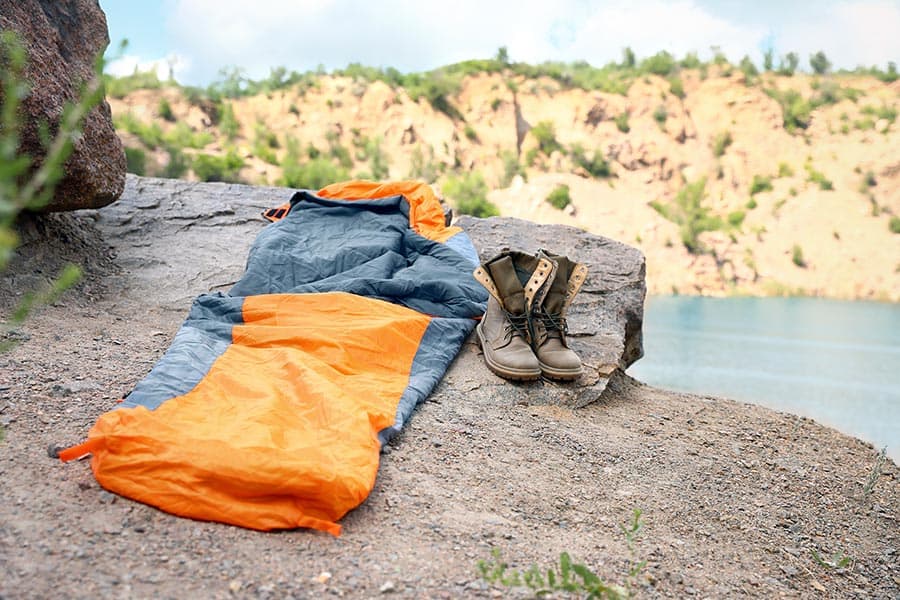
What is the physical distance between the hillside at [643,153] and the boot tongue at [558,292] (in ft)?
32.8

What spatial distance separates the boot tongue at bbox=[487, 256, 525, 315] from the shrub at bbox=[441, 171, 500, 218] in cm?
936

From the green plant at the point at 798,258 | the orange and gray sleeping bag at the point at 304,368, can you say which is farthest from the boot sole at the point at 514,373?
the green plant at the point at 798,258

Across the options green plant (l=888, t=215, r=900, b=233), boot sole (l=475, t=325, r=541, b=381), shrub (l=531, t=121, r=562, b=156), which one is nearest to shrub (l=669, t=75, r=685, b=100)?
shrub (l=531, t=121, r=562, b=156)

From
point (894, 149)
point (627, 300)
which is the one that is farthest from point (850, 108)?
point (627, 300)

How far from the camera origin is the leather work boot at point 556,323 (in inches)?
81.2

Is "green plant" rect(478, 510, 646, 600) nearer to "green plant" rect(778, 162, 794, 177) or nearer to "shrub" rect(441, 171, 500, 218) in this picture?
"shrub" rect(441, 171, 500, 218)

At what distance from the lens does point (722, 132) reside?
15.6 meters

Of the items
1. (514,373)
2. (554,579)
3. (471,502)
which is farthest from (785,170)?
(554,579)

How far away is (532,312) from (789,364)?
114 inches

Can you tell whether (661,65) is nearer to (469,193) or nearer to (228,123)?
(469,193)

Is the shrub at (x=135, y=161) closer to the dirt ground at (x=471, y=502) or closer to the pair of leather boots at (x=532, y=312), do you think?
the dirt ground at (x=471, y=502)

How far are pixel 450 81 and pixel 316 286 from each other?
50.1 ft

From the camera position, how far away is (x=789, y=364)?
14.2 ft

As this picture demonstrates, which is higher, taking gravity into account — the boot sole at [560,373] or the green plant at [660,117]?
the green plant at [660,117]
